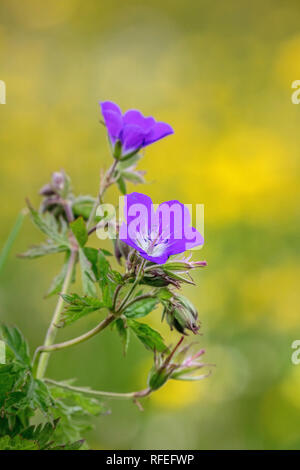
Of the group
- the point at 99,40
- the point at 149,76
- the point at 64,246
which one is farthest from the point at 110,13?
the point at 64,246

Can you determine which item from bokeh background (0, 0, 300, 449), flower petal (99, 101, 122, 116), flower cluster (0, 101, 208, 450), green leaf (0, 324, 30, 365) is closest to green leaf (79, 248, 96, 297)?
flower cluster (0, 101, 208, 450)

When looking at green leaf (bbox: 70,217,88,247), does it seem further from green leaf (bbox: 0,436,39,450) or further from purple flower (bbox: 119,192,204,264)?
green leaf (bbox: 0,436,39,450)

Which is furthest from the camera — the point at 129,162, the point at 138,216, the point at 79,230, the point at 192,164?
the point at 192,164

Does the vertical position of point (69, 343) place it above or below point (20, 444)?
above

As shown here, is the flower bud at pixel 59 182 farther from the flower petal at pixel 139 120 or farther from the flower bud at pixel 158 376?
the flower bud at pixel 158 376

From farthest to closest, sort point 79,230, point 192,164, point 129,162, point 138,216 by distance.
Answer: point 192,164 < point 129,162 < point 79,230 < point 138,216

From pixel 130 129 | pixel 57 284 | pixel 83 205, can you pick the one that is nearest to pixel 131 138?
pixel 130 129

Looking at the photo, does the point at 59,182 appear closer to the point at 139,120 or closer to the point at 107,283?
the point at 139,120
